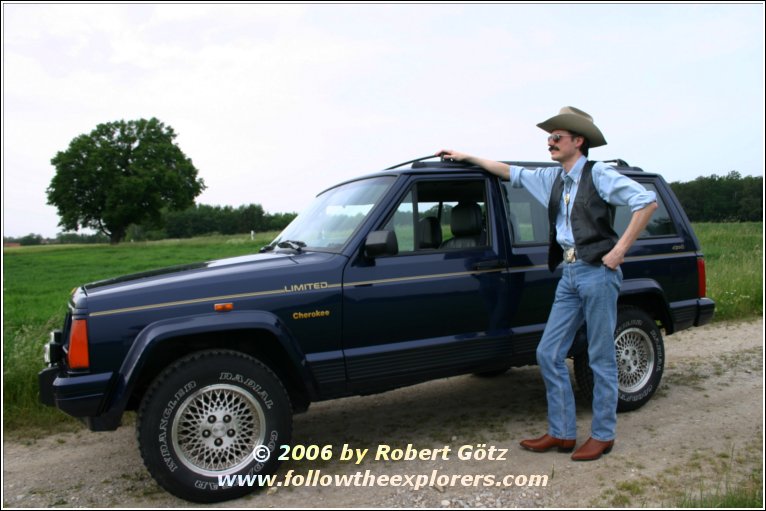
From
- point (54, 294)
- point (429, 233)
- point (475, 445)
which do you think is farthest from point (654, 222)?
point (54, 294)

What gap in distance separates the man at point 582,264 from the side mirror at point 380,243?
120 centimetres

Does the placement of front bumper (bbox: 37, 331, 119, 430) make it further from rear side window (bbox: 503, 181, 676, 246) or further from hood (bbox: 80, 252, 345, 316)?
rear side window (bbox: 503, 181, 676, 246)

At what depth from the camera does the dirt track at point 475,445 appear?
377 cm

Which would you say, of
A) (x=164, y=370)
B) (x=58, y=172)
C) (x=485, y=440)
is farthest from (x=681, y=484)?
(x=58, y=172)

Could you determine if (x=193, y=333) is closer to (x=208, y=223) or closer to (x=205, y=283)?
(x=205, y=283)

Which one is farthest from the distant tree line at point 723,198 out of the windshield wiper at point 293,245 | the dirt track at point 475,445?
the windshield wiper at point 293,245

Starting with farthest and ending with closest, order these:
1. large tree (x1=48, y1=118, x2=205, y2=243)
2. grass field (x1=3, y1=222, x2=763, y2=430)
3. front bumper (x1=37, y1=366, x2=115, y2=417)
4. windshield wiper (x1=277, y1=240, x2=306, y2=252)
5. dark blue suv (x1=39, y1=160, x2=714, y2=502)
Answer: large tree (x1=48, y1=118, x2=205, y2=243) < grass field (x1=3, y1=222, x2=763, y2=430) < windshield wiper (x1=277, y1=240, x2=306, y2=252) < dark blue suv (x1=39, y1=160, x2=714, y2=502) < front bumper (x1=37, y1=366, x2=115, y2=417)

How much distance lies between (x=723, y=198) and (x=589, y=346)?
10.2ft

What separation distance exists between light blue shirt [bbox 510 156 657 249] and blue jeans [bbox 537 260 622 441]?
0.31m

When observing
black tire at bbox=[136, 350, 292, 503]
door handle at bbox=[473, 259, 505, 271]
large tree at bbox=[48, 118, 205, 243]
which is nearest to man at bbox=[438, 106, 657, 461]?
door handle at bbox=[473, 259, 505, 271]

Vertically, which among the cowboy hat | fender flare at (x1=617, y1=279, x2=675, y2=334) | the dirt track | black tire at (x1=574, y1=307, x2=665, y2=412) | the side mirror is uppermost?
the cowboy hat

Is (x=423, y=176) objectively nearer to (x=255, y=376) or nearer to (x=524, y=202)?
(x=524, y=202)

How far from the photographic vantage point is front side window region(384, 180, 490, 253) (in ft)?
15.0

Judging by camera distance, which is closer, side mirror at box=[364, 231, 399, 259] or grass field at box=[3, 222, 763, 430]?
side mirror at box=[364, 231, 399, 259]
